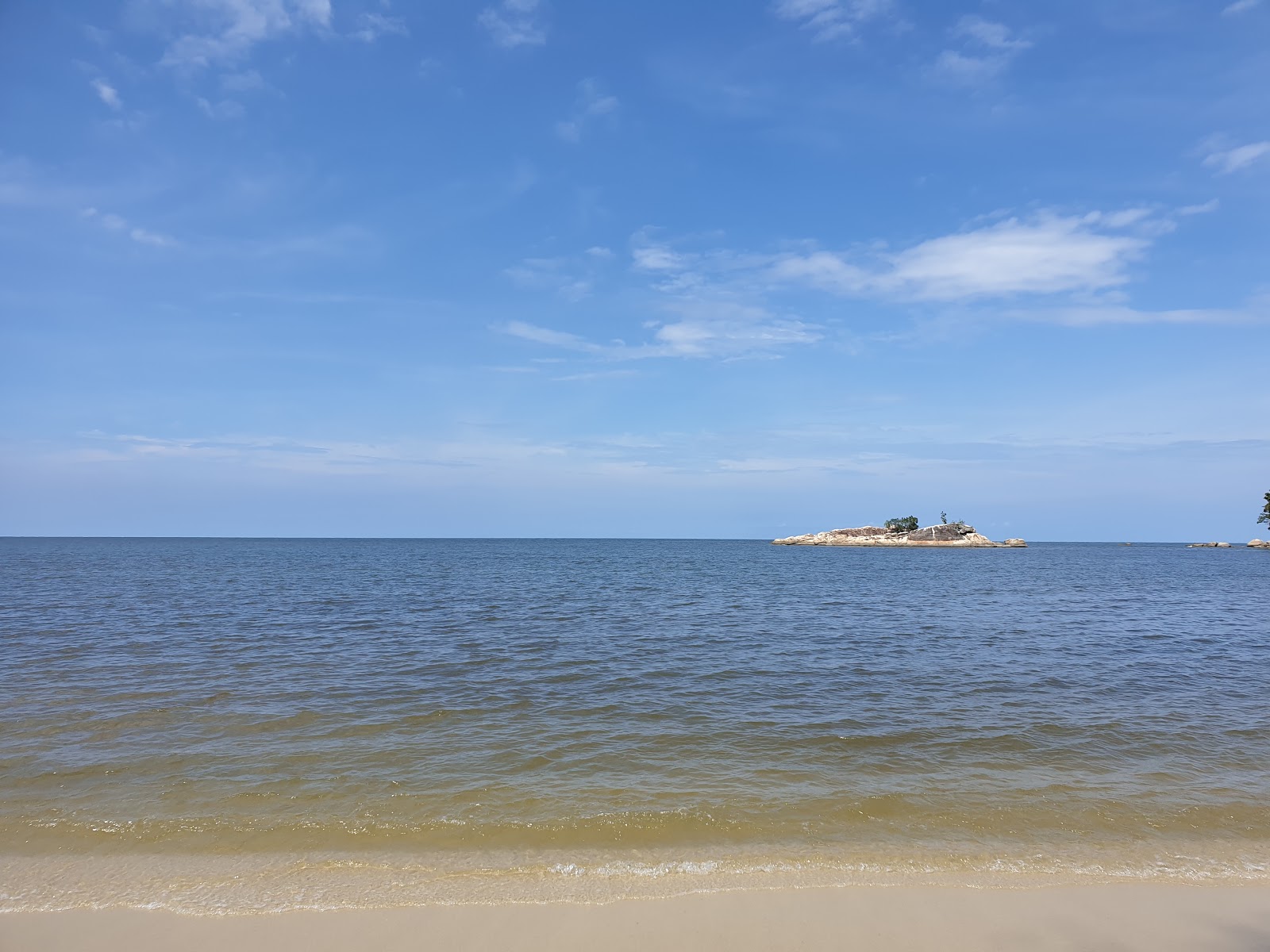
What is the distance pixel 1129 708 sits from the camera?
13672 mm

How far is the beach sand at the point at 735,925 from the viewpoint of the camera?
579 centimetres

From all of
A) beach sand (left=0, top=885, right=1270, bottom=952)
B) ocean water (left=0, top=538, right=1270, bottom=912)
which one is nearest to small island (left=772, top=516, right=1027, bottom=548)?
ocean water (left=0, top=538, right=1270, bottom=912)

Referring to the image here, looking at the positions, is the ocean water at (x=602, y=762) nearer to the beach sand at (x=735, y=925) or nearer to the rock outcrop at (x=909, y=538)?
the beach sand at (x=735, y=925)

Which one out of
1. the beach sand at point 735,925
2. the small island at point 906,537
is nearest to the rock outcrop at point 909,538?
the small island at point 906,537

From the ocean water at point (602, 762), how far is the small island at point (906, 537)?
445ft

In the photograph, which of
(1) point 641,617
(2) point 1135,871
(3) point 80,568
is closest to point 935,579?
(1) point 641,617

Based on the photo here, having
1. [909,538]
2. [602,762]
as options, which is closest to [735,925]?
[602,762]

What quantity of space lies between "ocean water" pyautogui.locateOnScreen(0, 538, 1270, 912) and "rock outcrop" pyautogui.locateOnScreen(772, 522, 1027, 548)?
444ft

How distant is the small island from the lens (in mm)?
150375

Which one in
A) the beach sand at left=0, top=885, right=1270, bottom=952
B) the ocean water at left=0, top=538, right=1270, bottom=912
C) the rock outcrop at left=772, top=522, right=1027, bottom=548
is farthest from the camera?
the rock outcrop at left=772, top=522, right=1027, bottom=548

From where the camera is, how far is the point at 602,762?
33.9 feet

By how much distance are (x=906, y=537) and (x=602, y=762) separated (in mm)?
160295

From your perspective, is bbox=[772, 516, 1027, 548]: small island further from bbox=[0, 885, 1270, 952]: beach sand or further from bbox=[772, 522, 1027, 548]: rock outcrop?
bbox=[0, 885, 1270, 952]: beach sand

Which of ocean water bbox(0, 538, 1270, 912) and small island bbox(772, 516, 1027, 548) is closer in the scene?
ocean water bbox(0, 538, 1270, 912)
